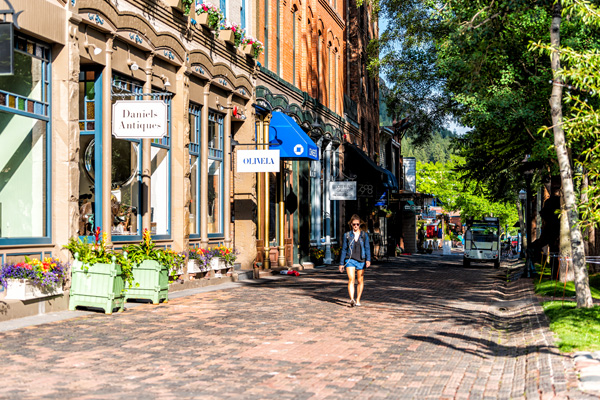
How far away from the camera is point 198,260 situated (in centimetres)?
1912

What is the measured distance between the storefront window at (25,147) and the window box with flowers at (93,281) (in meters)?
0.71

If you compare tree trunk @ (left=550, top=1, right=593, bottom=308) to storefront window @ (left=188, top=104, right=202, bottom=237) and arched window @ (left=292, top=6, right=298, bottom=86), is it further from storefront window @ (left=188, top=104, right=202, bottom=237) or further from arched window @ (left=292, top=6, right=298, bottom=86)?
arched window @ (left=292, top=6, right=298, bottom=86)

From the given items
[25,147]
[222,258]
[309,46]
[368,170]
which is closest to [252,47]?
[222,258]

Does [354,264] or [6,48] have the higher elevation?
[6,48]

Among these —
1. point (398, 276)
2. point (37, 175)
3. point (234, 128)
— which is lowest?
point (398, 276)

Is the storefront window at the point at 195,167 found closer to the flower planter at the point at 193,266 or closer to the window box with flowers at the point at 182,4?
the flower planter at the point at 193,266

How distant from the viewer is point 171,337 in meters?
10.5

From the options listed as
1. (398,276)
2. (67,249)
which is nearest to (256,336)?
(67,249)

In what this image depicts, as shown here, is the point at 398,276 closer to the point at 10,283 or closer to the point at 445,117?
the point at 445,117

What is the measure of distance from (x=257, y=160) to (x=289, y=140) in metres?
3.52

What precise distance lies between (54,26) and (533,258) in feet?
59.4

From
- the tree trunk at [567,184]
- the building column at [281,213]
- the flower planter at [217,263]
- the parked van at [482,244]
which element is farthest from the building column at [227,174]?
the parked van at [482,244]

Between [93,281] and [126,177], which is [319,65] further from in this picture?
[93,281]

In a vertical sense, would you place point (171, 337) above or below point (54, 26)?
below
